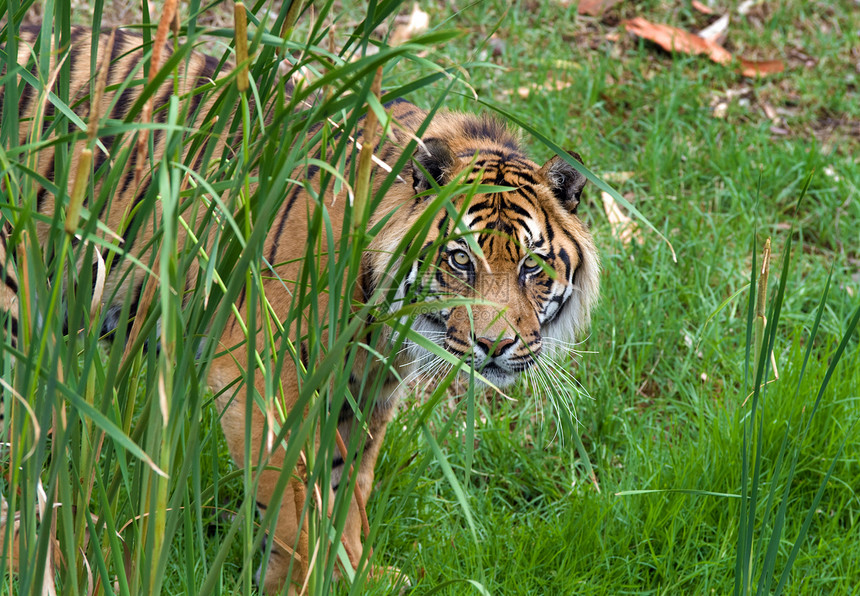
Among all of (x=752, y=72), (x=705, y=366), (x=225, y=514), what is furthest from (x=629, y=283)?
(x=752, y=72)

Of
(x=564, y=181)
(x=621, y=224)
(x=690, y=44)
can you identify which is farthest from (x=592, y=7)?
(x=564, y=181)

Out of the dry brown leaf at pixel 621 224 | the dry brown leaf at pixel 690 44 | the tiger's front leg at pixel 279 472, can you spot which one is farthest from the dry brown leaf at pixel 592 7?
the tiger's front leg at pixel 279 472

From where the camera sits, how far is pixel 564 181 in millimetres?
2697

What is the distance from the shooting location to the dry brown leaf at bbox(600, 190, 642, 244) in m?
3.85

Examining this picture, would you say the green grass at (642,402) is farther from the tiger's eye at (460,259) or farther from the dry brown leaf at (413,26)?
the tiger's eye at (460,259)

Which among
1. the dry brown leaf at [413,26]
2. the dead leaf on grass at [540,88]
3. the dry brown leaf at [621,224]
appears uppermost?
the dry brown leaf at [413,26]

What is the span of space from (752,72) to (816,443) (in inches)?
122

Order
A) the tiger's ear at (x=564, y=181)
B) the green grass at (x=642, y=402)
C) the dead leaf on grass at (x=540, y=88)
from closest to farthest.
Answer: the green grass at (x=642, y=402) → the tiger's ear at (x=564, y=181) → the dead leaf on grass at (x=540, y=88)

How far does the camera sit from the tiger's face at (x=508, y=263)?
248cm

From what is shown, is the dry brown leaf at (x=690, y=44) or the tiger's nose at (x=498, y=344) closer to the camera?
the tiger's nose at (x=498, y=344)

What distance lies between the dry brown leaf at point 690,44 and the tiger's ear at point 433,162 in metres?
3.14

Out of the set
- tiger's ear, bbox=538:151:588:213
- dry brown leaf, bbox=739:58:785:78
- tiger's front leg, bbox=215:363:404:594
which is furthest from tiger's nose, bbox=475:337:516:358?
dry brown leaf, bbox=739:58:785:78

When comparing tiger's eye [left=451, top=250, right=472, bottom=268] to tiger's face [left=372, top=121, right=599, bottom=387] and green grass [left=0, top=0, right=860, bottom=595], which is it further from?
green grass [left=0, top=0, right=860, bottom=595]

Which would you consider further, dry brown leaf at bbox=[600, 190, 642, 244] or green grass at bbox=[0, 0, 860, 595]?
dry brown leaf at bbox=[600, 190, 642, 244]
